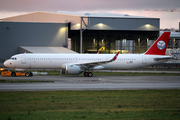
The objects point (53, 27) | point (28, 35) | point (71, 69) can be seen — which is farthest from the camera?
point (53, 27)

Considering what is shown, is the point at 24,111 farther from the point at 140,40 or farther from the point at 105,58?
the point at 140,40

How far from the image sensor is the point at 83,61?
3809 centimetres

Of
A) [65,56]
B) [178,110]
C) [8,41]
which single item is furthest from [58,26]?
[178,110]

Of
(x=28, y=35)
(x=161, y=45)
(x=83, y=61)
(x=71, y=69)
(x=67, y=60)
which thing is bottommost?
(x=71, y=69)

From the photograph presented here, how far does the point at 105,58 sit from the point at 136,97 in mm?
21548

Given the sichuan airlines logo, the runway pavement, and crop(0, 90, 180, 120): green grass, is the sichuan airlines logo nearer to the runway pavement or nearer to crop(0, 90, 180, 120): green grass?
the runway pavement

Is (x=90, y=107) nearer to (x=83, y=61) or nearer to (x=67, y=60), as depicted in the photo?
(x=67, y=60)

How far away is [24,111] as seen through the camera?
41.5ft

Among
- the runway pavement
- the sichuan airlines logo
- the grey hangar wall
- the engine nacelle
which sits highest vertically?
the grey hangar wall

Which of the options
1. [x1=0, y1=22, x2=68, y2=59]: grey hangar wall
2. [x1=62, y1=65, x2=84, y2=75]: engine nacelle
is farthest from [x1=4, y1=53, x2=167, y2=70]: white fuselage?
[x1=0, y1=22, x2=68, y2=59]: grey hangar wall

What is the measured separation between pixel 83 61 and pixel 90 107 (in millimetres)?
24334

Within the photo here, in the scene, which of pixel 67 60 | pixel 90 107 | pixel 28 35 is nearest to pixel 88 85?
pixel 90 107

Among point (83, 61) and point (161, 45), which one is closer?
point (83, 61)

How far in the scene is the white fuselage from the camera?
36281mm
